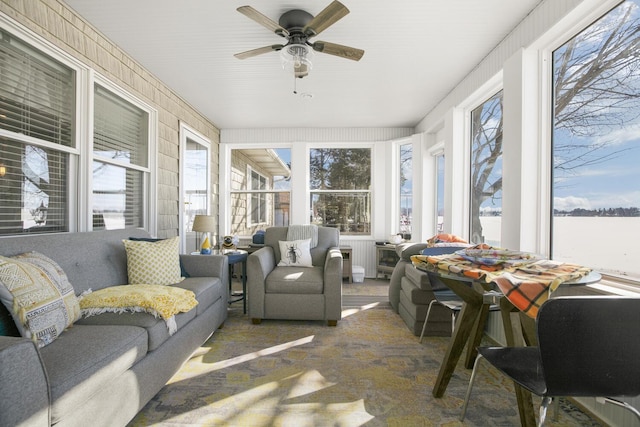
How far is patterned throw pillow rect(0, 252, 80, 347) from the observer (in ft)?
4.44

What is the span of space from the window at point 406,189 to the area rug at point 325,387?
8.73 ft

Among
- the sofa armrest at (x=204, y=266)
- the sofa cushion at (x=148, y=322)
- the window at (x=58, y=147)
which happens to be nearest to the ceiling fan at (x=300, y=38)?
A: the window at (x=58, y=147)

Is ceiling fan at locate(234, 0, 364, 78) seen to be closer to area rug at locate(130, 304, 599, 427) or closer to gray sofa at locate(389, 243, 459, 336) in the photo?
gray sofa at locate(389, 243, 459, 336)

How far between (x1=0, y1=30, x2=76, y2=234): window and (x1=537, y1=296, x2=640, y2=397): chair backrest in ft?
9.82

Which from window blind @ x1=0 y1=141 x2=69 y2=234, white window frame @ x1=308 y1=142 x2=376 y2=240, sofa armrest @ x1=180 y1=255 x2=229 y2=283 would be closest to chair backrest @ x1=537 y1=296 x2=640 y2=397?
sofa armrest @ x1=180 y1=255 x2=229 y2=283

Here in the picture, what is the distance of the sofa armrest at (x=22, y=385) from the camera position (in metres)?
0.97

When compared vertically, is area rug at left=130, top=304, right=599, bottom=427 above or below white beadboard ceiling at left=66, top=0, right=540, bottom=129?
below

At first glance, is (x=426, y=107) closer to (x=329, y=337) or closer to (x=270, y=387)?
(x=329, y=337)

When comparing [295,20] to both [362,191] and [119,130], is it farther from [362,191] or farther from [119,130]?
[362,191]

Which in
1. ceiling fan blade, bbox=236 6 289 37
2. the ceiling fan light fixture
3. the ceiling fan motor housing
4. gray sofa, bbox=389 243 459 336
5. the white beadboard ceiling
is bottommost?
gray sofa, bbox=389 243 459 336

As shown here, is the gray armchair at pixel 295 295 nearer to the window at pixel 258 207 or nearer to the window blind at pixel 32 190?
the window blind at pixel 32 190

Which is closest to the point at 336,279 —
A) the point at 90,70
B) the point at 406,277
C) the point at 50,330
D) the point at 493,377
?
the point at 406,277

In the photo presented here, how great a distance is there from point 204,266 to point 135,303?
3.46 feet

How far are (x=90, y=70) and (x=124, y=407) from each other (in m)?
2.58
